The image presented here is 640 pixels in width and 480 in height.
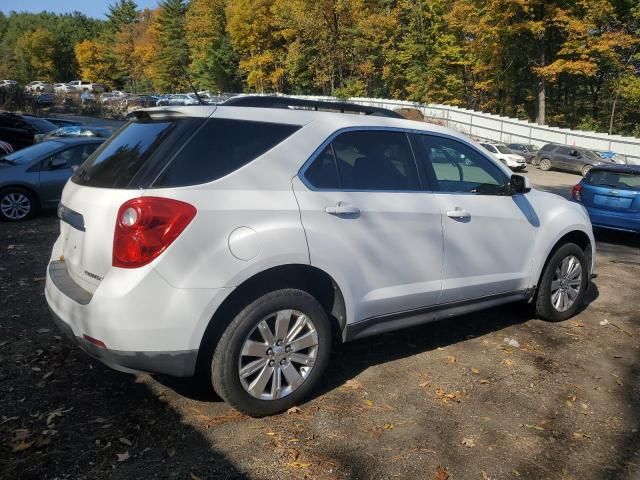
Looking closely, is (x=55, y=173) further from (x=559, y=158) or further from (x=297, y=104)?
(x=559, y=158)

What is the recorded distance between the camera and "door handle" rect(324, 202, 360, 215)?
3.43 metres

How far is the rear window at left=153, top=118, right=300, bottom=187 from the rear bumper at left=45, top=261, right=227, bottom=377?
1.86 feet

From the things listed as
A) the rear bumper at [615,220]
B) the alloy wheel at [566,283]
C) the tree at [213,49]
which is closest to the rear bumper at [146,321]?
the alloy wheel at [566,283]

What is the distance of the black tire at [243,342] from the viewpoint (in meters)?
3.12

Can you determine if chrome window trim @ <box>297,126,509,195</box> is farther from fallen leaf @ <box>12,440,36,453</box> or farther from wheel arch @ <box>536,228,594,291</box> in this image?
fallen leaf @ <box>12,440,36,453</box>

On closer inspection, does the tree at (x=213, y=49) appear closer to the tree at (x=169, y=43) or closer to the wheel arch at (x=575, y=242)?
the tree at (x=169, y=43)

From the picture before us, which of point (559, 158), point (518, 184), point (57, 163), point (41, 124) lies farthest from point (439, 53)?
point (518, 184)

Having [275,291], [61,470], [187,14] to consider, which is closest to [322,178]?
[275,291]

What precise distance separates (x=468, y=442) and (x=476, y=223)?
1.69 m

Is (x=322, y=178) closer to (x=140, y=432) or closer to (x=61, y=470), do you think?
(x=140, y=432)

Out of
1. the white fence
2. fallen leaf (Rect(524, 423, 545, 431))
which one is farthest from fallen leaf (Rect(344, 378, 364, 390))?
the white fence

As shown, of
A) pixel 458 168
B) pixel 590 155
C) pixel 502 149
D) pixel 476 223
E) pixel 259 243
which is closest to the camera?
pixel 259 243

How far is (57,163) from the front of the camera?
384 inches

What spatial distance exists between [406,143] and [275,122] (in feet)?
3.50
